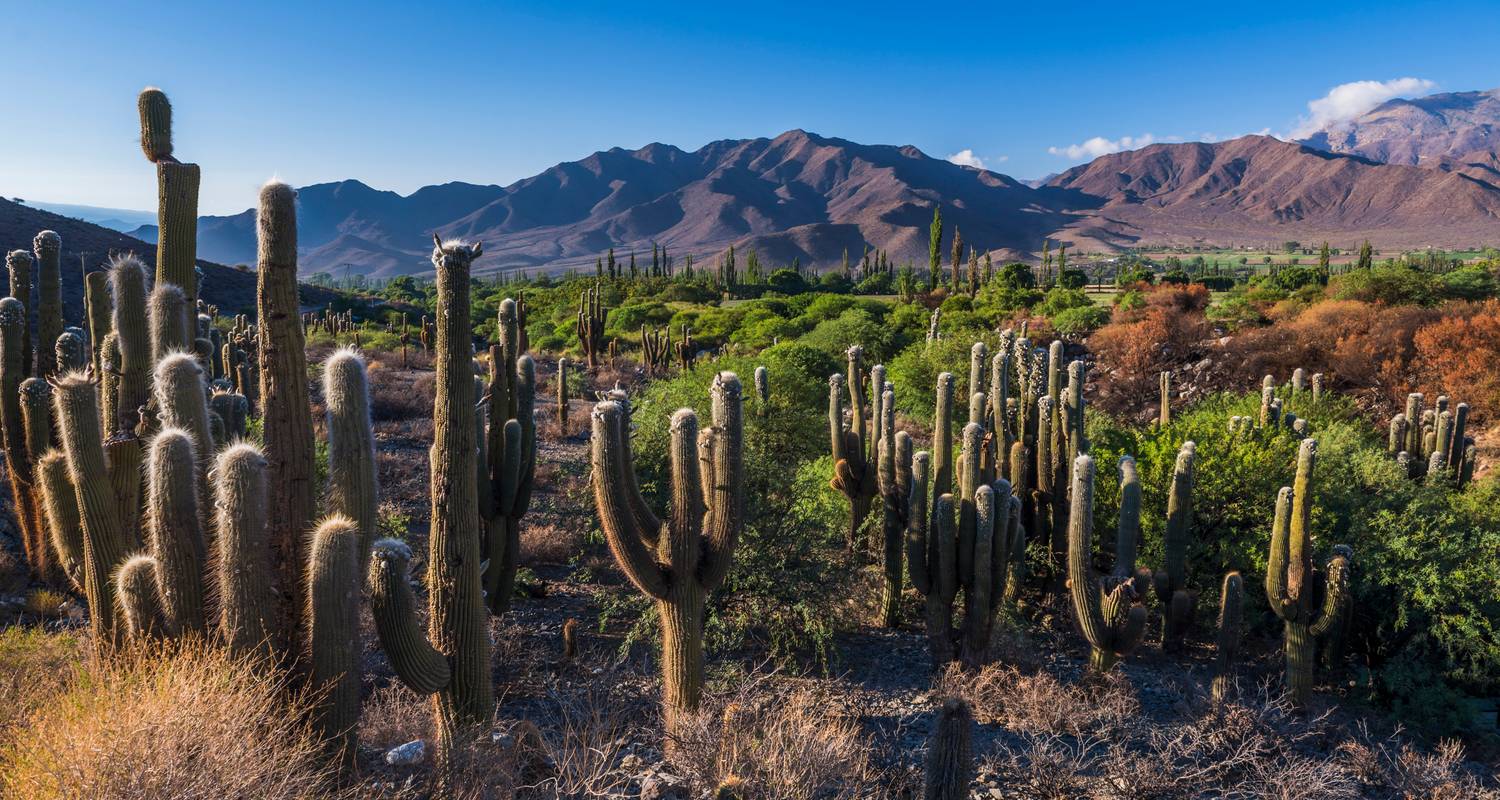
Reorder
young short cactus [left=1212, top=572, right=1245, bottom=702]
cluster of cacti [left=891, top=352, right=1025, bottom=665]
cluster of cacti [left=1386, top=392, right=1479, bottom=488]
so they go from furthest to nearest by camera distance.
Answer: cluster of cacti [left=1386, top=392, right=1479, bottom=488] < young short cactus [left=1212, top=572, right=1245, bottom=702] < cluster of cacti [left=891, top=352, right=1025, bottom=665]

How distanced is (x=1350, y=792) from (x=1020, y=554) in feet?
10.0

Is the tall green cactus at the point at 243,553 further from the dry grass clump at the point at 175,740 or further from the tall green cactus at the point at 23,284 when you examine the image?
the tall green cactus at the point at 23,284

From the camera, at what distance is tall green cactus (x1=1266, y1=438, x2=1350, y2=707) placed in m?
6.80

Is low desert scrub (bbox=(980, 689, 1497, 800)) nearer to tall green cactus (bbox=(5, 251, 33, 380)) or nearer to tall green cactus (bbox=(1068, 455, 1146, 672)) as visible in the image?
tall green cactus (bbox=(1068, 455, 1146, 672))

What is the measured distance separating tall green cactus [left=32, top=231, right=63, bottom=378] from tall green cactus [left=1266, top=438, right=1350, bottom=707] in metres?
11.0

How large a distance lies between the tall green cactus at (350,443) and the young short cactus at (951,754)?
311 centimetres

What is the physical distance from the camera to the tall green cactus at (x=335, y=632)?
13.1 feet

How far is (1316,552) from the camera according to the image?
8.34 m

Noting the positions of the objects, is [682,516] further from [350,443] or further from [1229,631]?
[1229,631]

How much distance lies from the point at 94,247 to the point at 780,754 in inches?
2251

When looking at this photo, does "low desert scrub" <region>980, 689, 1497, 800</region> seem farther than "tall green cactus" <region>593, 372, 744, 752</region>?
Yes

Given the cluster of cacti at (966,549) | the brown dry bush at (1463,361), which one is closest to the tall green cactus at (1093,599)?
the cluster of cacti at (966,549)

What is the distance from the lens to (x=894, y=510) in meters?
8.07

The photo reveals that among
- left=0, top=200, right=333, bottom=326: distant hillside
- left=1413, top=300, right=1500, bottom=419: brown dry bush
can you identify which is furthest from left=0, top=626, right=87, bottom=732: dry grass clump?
left=0, top=200, right=333, bottom=326: distant hillside
